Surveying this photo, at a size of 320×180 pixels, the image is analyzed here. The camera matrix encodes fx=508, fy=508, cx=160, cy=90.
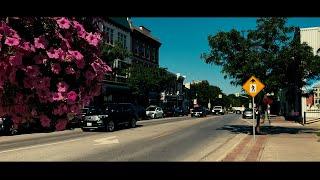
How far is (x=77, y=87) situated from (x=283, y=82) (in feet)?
75.9

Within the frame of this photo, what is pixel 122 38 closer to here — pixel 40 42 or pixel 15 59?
pixel 40 42

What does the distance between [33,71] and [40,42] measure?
10.7 inches

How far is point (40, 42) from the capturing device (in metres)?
4.50

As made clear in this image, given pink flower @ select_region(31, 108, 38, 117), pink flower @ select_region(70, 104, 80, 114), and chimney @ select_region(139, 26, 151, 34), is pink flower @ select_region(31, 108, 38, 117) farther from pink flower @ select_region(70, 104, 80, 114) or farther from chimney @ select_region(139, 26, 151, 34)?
chimney @ select_region(139, 26, 151, 34)

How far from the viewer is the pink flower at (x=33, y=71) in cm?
441

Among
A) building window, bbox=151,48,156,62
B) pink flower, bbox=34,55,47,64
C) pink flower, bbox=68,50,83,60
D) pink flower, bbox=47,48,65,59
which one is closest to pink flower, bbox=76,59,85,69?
pink flower, bbox=68,50,83,60

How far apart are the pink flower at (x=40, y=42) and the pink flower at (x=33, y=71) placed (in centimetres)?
18

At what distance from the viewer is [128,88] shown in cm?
6147

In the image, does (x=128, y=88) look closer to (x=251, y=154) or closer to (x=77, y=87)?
(x=251, y=154)

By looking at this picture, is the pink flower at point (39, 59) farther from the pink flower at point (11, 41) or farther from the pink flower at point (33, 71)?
the pink flower at point (11, 41)

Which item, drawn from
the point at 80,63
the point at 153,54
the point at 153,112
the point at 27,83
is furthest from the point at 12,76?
the point at 153,54

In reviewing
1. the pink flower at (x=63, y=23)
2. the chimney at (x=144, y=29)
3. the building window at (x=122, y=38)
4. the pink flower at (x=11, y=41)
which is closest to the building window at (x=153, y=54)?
the chimney at (x=144, y=29)
